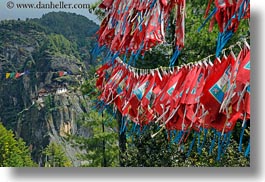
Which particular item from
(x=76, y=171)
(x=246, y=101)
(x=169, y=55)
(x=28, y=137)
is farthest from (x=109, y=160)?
(x=246, y=101)

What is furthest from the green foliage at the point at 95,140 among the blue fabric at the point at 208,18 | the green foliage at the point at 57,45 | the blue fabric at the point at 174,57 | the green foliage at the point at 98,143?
the blue fabric at the point at 208,18

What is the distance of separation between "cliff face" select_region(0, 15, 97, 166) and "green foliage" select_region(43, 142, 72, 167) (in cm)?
2

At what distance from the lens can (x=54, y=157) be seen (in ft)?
7.48

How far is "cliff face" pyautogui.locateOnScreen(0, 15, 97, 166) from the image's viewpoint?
2.24m

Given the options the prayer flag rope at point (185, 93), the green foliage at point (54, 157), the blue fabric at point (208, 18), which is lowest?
the green foliage at point (54, 157)

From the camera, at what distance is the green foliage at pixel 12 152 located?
7.43ft

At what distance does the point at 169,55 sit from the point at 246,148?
0.43 m

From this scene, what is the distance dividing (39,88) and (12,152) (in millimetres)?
267

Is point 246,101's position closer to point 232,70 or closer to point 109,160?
point 232,70

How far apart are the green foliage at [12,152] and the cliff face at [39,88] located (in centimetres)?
2

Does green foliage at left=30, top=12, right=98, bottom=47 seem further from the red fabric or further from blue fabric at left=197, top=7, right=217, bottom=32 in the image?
the red fabric

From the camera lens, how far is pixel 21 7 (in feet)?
7.45

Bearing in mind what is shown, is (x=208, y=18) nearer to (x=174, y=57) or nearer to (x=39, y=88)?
(x=174, y=57)

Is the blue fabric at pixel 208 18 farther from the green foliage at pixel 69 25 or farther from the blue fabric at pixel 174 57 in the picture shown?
the green foliage at pixel 69 25
